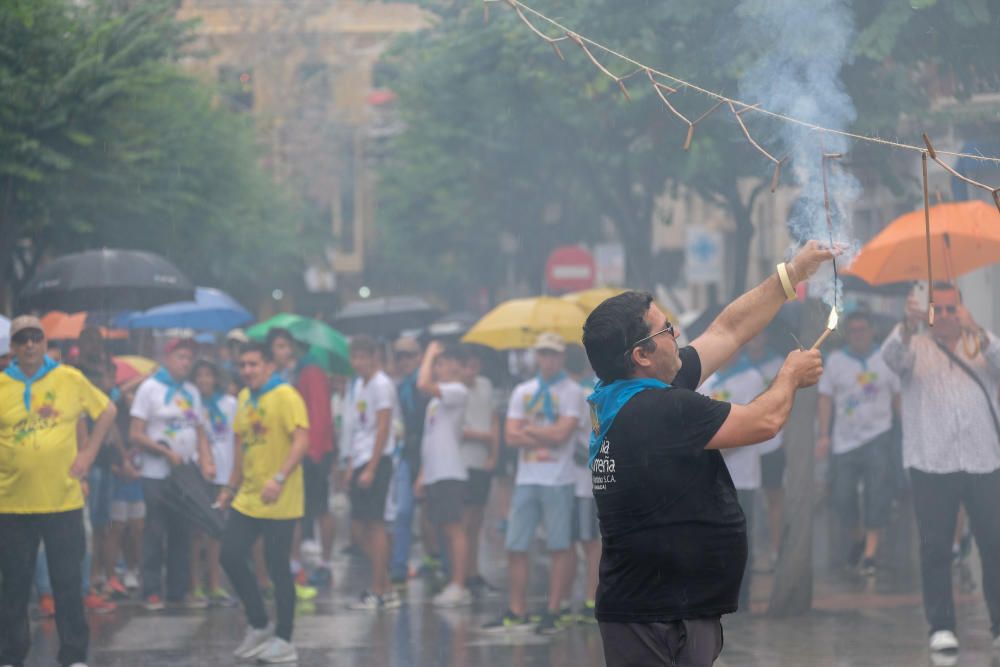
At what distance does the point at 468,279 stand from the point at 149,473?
3171 cm

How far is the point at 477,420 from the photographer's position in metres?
12.4

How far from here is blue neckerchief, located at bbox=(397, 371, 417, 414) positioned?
13.7 metres

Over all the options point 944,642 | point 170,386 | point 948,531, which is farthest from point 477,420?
point 944,642

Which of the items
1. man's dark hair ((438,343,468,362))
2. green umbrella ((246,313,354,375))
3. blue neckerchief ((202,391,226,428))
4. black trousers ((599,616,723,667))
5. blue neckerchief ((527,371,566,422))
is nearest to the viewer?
black trousers ((599,616,723,667))

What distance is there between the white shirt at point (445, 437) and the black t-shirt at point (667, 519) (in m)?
7.15

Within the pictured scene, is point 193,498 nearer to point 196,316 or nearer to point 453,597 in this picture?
point 453,597

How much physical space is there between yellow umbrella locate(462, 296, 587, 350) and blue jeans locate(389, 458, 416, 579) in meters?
1.28

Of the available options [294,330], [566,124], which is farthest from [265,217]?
[294,330]

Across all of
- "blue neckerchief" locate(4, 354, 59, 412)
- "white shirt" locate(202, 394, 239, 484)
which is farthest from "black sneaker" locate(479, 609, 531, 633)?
"blue neckerchief" locate(4, 354, 59, 412)

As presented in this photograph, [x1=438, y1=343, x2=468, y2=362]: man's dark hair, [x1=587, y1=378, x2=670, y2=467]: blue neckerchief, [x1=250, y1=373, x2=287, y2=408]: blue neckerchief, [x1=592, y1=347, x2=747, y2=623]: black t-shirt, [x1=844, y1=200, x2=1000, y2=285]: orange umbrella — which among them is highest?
[x1=844, y1=200, x2=1000, y2=285]: orange umbrella

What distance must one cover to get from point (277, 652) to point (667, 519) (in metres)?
5.16

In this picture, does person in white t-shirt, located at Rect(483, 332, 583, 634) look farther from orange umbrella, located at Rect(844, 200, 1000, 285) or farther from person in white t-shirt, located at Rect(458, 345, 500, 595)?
orange umbrella, located at Rect(844, 200, 1000, 285)

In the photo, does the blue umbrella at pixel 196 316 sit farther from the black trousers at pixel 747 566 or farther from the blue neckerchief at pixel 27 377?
the blue neckerchief at pixel 27 377

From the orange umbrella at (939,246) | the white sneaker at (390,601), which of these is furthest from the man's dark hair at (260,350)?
the orange umbrella at (939,246)
